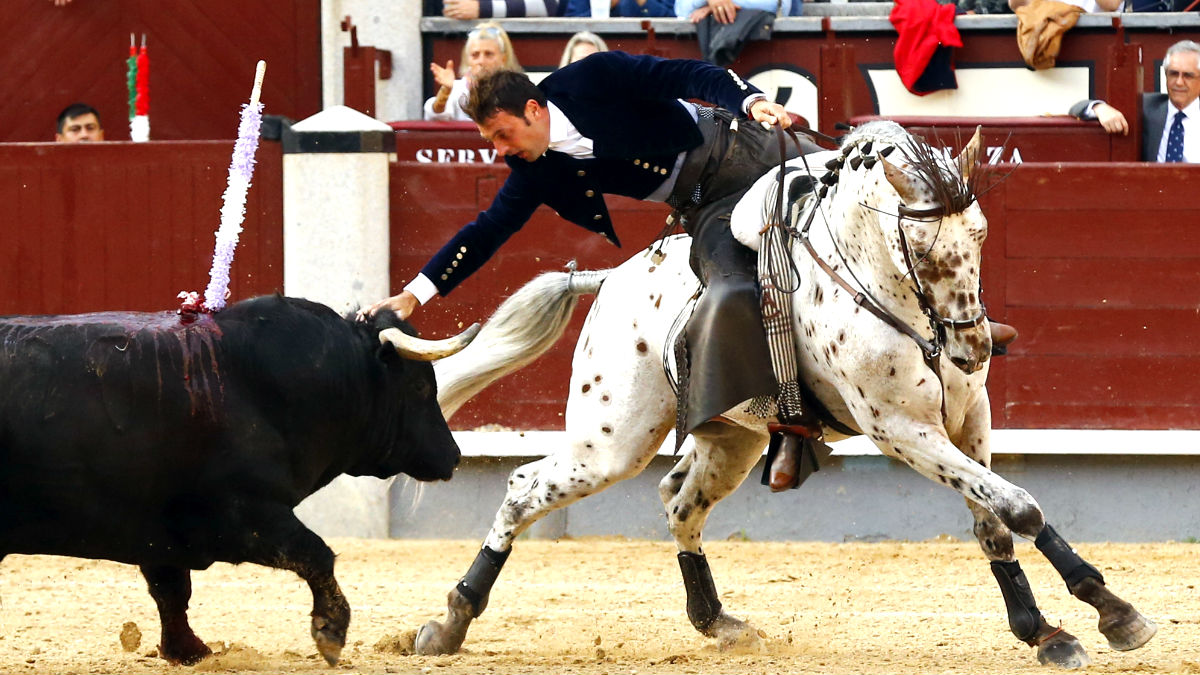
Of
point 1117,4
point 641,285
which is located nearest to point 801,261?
point 641,285

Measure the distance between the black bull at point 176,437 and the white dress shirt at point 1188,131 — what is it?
4520 millimetres

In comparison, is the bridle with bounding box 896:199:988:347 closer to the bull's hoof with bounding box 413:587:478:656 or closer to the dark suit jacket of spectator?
the bull's hoof with bounding box 413:587:478:656

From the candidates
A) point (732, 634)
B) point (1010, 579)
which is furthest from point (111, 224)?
point (1010, 579)

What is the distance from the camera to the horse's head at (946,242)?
455 cm

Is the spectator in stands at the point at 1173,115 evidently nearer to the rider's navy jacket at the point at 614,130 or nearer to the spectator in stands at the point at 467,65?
the spectator in stands at the point at 467,65

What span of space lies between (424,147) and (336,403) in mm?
4012

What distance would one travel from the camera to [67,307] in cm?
839

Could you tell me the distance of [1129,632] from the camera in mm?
4711

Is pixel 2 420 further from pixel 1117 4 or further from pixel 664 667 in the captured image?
pixel 1117 4

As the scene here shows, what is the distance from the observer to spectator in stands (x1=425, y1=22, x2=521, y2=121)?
330 inches

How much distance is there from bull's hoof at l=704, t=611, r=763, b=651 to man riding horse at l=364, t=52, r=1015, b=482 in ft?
2.06

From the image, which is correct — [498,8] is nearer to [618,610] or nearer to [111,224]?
[111,224]

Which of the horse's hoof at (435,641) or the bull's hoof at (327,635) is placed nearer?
the bull's hoof at (327,635)

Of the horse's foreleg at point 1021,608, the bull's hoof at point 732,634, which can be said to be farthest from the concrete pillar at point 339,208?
the horse's foreleg at point 1021,608
